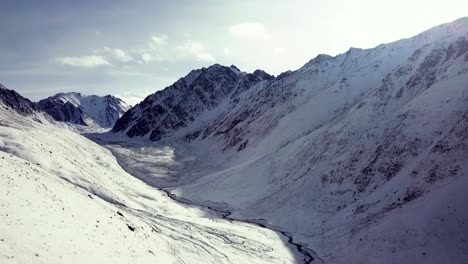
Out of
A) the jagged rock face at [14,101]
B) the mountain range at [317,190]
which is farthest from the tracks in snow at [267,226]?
the jagged rock face at [14,101]

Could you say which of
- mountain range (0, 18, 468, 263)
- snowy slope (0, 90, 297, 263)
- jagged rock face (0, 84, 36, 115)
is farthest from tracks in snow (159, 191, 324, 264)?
jagged rock face (0, 84, 36, 115)

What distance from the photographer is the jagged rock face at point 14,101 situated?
172375mm

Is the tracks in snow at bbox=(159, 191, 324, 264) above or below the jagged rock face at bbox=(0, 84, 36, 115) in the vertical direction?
below

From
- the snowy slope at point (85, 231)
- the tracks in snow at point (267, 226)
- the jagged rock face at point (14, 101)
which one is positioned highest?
the jagged rock face at point (14, 101)

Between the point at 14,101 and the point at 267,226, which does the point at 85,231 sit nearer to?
the point at 267,226

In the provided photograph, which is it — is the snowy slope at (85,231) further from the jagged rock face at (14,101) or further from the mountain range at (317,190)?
the jagged rock face at (14,101)

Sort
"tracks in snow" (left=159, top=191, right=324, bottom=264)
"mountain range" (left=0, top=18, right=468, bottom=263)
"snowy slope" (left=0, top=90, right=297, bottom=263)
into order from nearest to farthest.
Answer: "snowy slope" (left=0, top=90, right=297, bottom=263) → "mountain range" (left=0, top=18, right=468, bottom=263) → "tracks in snow" (left=159, top=191, right=324, bottom=264)

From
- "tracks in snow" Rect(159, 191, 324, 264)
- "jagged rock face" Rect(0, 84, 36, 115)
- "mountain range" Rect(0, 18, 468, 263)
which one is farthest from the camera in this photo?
"jagged rock face" Rect(0, 84, 36, 115)

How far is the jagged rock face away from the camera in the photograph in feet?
Answer: 566

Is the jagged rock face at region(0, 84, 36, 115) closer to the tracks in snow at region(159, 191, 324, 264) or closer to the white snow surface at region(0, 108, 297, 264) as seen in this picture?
the tracks in snow at region(159, 191, 324, 264)

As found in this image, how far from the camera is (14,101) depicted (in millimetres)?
181250

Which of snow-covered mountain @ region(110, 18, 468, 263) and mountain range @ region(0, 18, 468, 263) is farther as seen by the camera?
snow-covered mountain @ region(110, 18, 468, 263)

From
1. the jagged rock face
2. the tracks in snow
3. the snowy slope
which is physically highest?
the jagged rock face

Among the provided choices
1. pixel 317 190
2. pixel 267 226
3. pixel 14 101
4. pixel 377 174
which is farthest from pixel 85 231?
pixel 14 101
